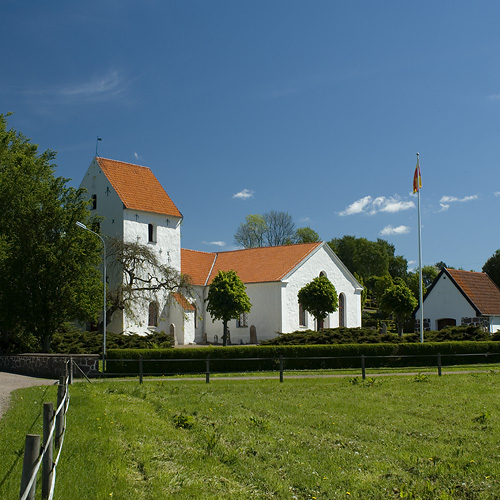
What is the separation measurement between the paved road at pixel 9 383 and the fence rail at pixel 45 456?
17.2 feet

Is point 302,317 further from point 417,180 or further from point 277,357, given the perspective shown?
point 277,357

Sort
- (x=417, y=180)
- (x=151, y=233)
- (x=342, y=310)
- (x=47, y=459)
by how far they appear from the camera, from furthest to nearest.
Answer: (x=342, y=310) → (x=151, y=233) → (x=417, y=180) → (x=47, y=459)

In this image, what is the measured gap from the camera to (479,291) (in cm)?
4406

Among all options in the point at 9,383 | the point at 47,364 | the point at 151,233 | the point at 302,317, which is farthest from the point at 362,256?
the point at 9,383

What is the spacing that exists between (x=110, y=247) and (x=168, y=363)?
1558 cm

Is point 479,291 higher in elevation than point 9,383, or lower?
higher

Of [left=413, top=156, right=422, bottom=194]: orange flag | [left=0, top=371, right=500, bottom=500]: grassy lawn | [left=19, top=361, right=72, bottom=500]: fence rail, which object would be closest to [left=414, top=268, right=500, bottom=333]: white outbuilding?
[left=413, top=156, right=422, bottom=194]: orange flag

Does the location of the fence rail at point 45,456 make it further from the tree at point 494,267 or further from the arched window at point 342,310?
the tree at point 494,267

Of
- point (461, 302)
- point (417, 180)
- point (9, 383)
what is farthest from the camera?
point (461, 302)

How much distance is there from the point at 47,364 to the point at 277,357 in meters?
10.3

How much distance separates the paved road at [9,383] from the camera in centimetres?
1561

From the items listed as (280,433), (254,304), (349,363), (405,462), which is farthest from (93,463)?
(254,304)

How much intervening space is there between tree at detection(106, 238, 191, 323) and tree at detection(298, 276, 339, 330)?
8390 millimetres

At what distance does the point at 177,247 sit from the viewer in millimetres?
46469
